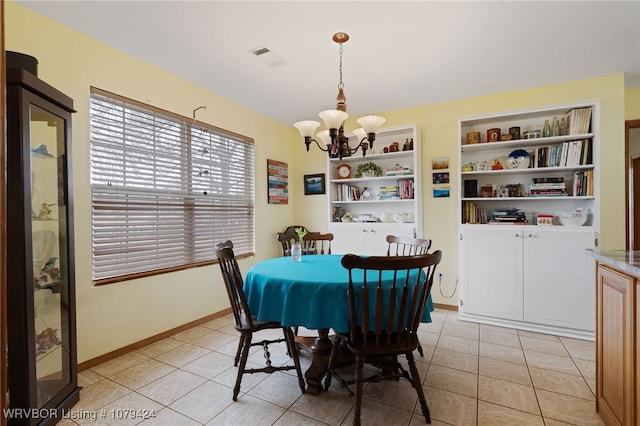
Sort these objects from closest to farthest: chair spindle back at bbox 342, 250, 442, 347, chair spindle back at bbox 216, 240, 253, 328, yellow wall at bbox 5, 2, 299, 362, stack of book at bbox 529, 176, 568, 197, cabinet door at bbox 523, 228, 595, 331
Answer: chair spindle back at bbox 342, 250, 442, 347, chair spindle back at bbox 216, 240, 253, 328, yellow wall at bbox 5, 2, 299, 362, cabinet door at bbox 523, 228, 595, 331, stack of book at bbox 529, 176, 568, 197

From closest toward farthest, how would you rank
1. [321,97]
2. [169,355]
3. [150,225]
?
[169,355] → [150,225] → [321,97]

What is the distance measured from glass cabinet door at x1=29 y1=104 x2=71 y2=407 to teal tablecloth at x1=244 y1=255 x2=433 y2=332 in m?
1.13

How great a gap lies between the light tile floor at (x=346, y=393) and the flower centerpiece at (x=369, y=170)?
6.84 feet

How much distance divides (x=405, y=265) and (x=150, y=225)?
233 centimetres

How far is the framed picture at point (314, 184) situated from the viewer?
14.6 feet

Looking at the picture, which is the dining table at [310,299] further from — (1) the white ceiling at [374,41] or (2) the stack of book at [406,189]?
(2) the stack of book at [406,189]

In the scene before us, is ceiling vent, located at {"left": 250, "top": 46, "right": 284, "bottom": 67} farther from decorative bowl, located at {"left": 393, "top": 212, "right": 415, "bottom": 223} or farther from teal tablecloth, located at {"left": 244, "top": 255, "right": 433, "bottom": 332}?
decorative bowl, located at {"left": 393, "top": 212, "right": 415, "bottom": 223}

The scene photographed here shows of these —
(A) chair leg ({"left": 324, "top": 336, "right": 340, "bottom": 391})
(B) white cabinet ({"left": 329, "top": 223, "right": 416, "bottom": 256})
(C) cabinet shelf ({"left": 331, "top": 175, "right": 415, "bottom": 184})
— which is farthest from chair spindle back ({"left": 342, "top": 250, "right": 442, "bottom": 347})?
(C) cabinet shelf ({"left": 331, "top": 175, "right": 415, "bottom": 184})

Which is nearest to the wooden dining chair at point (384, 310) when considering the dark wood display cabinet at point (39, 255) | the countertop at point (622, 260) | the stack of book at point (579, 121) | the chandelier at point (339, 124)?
the countertop at point (622, 260)

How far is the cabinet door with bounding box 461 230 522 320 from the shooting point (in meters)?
3.11

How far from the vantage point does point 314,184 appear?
4523 mm

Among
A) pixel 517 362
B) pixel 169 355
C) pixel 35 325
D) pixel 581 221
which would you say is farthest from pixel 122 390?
pixel 581 221

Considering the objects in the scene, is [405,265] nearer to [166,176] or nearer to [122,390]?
[122,390]

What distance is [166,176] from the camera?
2.92 m
